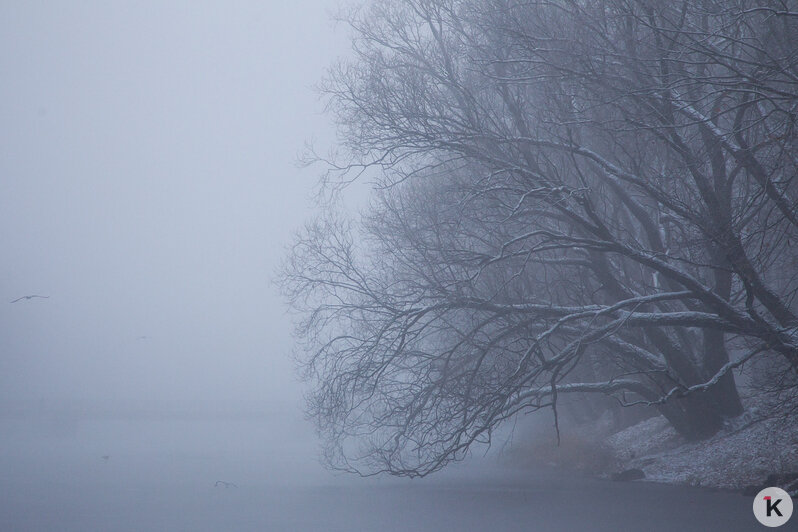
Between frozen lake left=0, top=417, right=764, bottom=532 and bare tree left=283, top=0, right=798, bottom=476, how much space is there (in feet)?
4.69

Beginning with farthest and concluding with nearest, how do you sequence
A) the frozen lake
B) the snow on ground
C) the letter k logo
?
the snow on ground, the frozen lake, the letter k logo

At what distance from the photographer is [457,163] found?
18.0 m

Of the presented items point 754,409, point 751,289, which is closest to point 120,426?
point 754,409

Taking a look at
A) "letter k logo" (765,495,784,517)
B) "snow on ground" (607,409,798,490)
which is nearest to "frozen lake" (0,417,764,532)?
"letter k logo" (765,495,784,517)

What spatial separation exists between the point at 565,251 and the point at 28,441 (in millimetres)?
29044

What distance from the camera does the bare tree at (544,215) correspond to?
11.8 m

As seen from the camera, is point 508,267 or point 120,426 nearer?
point 508,267

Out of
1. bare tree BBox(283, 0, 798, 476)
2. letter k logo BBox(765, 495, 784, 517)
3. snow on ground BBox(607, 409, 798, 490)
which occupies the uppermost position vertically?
bare tree BBox(283, 0, 798, 476)

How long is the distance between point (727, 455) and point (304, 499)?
8.70 meters

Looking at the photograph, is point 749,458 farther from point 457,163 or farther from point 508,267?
point 457,163

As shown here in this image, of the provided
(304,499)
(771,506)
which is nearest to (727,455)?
(771,506)

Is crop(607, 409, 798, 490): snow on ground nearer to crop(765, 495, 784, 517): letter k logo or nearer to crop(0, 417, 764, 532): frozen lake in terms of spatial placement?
crop(0, 417, 764, 532): frozen lake

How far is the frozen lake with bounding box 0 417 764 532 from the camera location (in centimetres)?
1159

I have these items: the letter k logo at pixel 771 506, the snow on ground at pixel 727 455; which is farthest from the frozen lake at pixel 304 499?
the snow on ground at pixel 727 455
